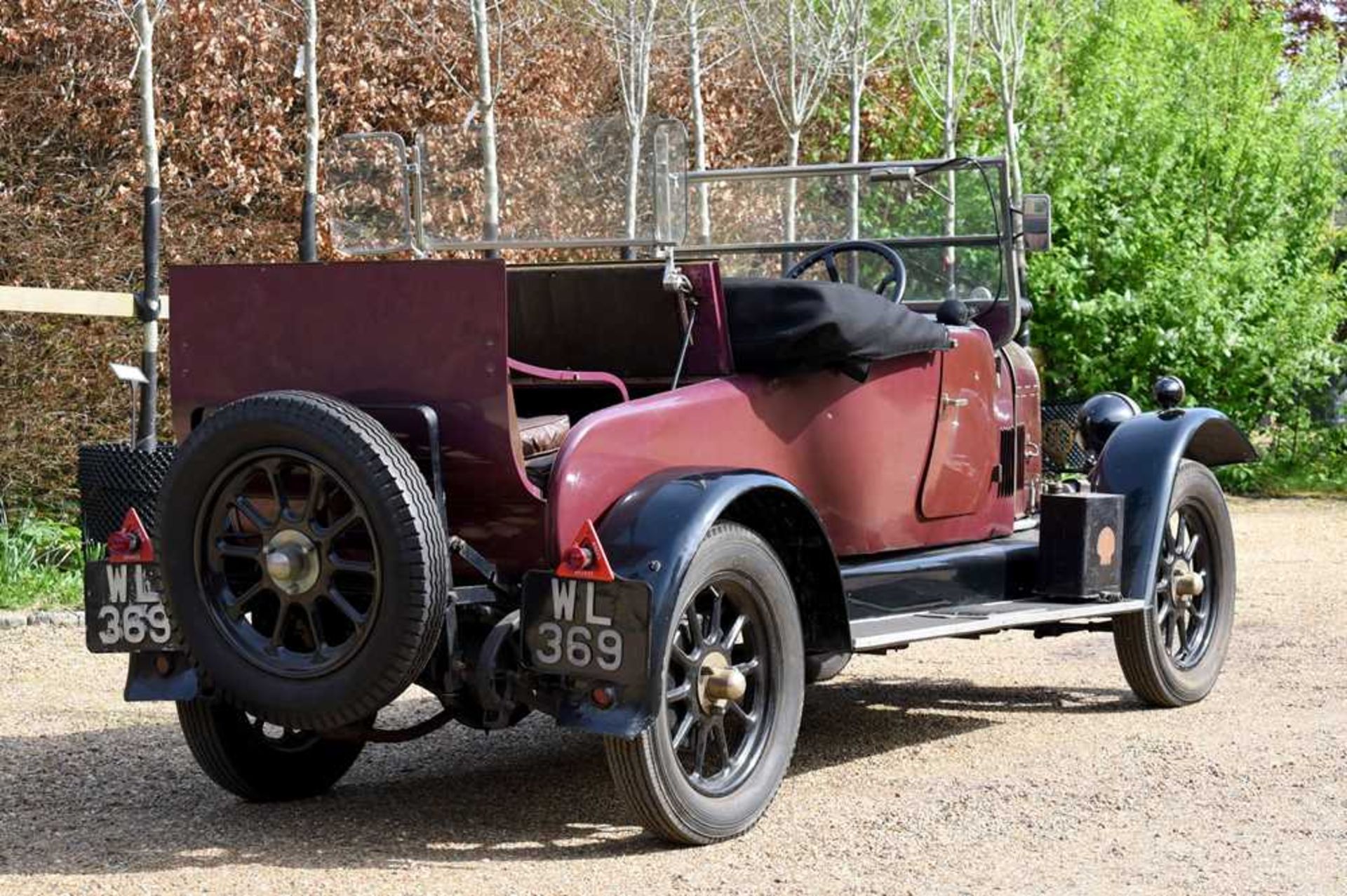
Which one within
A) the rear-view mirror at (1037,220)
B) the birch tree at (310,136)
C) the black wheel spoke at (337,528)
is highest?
the birch tree at (310,136)

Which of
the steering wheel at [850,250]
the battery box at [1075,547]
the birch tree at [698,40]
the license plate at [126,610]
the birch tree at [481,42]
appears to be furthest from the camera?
the birch tree at [698,40]

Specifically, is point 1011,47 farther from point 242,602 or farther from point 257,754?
point 242,602

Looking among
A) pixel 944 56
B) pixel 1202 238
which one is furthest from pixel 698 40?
pixel 944 56

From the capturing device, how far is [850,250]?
279 inches

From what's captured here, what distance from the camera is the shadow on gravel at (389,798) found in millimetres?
4875

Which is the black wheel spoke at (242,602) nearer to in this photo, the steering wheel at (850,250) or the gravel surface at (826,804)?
the gravel surface at (826,804)

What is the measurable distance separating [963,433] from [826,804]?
1512 millimetres

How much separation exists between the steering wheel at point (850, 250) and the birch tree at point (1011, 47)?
1252 cm

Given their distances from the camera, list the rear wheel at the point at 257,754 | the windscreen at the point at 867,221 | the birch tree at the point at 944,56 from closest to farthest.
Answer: the rear wheel at the point at 257,754 < the windscreen at the point at 867,221 < the birch tree at the point at 944,56

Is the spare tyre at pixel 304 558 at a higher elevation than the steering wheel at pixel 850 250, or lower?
lower

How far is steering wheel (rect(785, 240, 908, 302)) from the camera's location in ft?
22.6

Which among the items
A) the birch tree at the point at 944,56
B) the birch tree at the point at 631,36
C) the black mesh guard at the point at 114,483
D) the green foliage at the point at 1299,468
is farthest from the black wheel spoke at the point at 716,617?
the birch tree at the point at 944,56

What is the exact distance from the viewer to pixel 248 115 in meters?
13.4

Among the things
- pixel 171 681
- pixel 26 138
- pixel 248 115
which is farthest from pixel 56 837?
pixel 248 115
